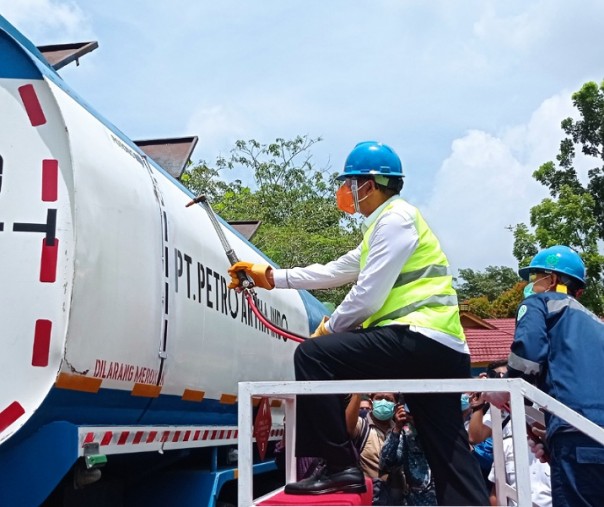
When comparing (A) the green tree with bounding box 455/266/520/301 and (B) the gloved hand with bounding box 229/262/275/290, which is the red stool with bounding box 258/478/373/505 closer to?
(B) the gloved hand with bounding box 229/262/275/290

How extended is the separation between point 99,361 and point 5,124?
3.59 ft

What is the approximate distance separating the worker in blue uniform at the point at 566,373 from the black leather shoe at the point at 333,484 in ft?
2.19

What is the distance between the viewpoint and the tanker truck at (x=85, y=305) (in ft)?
9.87

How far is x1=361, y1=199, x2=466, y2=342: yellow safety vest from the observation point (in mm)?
3240

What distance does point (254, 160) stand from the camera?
99.3 feet

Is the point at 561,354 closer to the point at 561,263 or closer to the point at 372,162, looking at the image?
the point at 561,263

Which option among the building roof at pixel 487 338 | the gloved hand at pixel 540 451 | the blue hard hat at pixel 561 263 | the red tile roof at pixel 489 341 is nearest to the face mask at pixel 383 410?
the gloved hand at pixel 540 451

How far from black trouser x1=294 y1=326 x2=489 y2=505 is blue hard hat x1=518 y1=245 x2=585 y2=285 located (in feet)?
2.29

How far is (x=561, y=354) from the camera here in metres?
3.21

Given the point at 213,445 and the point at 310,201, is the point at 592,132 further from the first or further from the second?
the point at 213,445

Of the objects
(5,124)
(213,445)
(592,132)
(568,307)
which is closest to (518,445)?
(568,307)

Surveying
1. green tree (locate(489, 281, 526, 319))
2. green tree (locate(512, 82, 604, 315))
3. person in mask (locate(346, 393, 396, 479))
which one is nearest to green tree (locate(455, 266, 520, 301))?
green tree (locate(489, 281, 526, 319))

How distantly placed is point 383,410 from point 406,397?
3.46m

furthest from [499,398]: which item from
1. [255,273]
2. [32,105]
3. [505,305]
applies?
[505,305]
